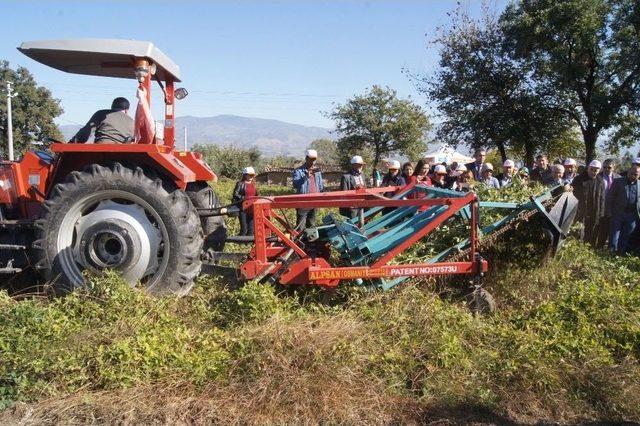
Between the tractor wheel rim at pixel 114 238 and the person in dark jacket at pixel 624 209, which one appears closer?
the tractor wheel rim at pixel 114 238

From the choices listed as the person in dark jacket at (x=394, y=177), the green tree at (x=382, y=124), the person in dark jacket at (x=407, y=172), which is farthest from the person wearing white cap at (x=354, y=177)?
the green tree at (x=382, y=124)

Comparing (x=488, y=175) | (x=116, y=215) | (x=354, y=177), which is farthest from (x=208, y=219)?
(x=488, y=175)

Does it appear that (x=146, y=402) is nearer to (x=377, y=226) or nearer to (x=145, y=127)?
(x=145, y=127)

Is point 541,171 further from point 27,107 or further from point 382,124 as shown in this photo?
point 27,107

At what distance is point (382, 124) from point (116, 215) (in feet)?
94.6

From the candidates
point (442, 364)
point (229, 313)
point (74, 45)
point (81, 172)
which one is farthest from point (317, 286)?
point (74, 45)

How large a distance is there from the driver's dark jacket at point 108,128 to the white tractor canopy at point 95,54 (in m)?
0.44

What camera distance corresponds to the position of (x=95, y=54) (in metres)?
4.88

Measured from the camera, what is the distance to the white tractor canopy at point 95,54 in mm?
4762

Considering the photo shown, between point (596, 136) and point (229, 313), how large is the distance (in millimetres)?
14571

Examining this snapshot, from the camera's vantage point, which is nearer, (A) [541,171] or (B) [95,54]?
(B) [95,54]

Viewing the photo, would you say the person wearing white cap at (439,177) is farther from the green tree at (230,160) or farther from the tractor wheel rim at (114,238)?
the green tree at (230,160)

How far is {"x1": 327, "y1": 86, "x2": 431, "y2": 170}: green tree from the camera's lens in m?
32.6

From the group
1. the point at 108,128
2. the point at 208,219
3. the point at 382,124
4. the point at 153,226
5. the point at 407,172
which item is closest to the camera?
the point at 153,226
